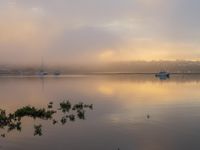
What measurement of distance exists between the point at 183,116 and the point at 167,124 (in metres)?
6.66

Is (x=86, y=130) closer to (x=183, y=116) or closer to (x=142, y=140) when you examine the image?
(x=142, y=140)

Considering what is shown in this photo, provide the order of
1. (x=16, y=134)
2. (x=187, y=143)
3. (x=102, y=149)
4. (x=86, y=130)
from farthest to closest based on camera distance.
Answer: (x=86, y=130)
(x=16, y=134)
(x=187, y=143)
(x=102, y=149)

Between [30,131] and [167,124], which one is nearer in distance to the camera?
[30,131]

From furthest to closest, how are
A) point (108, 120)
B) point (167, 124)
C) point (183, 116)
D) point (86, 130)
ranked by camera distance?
point (183, 116)
point (108, 120)
point (167, 124)
point (86, 130)

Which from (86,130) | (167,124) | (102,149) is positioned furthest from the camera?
(167,124)

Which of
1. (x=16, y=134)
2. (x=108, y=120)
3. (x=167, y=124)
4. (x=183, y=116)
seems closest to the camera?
(x=16, y=134)

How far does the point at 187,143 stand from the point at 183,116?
15.5 meters

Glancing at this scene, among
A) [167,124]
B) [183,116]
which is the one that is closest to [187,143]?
[167,124]

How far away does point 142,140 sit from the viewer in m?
27.3

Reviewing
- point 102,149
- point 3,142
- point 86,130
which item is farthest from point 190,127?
point 3,142

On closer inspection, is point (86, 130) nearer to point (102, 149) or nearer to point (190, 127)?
point (102, 149)

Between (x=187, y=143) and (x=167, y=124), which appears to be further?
(x=167, y=124)

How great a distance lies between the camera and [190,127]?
108 feet

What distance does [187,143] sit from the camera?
25.9 meters
